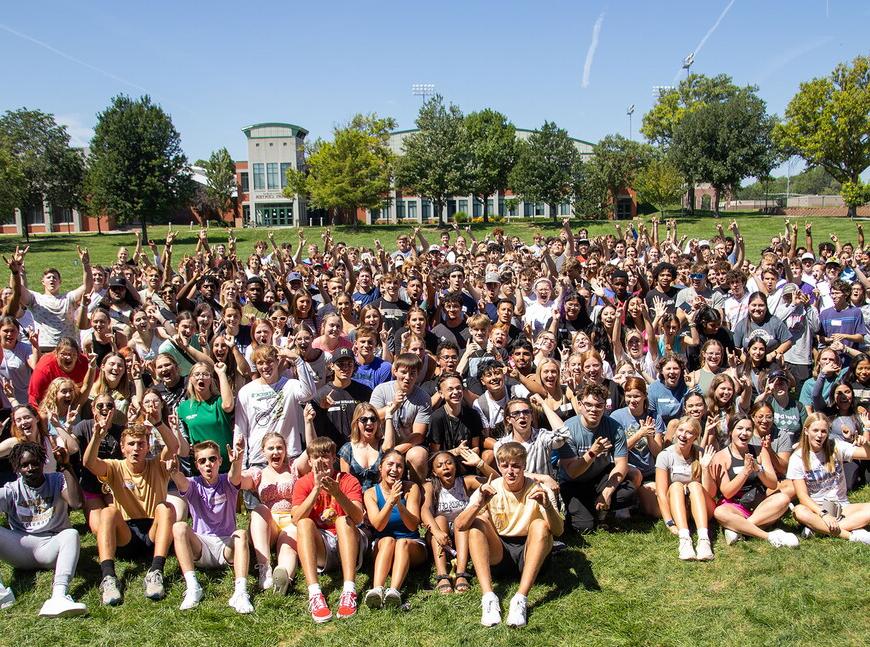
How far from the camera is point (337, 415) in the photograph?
5973mm

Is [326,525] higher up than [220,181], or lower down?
lower down

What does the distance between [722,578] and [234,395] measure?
4333 millimetres

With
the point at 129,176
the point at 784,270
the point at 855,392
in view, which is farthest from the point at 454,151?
the point at 855,392

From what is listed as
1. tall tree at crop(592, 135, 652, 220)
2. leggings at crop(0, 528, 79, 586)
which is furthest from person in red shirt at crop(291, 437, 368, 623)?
tall tree at crop(592, 135, 652, 220)

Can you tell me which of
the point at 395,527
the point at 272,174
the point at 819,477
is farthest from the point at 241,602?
the point at 272,174

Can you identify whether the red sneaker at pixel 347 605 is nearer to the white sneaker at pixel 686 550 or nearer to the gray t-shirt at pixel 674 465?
the white sneaker at pixel 686 550

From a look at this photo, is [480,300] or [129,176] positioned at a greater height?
[129,176]

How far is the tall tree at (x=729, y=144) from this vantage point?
149 feet

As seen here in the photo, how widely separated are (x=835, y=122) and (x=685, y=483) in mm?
46543

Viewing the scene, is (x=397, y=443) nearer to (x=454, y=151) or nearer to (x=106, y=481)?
(x=106, y=481)

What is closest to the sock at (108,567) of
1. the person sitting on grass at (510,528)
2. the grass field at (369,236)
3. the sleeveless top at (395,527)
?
the sleeveless top at (395,527)

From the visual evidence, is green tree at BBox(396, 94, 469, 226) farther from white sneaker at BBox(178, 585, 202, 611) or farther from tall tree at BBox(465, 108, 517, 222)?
white sneaker at BBox(178, 585, 202, 611)

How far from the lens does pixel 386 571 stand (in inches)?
191

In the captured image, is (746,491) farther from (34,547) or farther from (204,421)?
(34,547)
